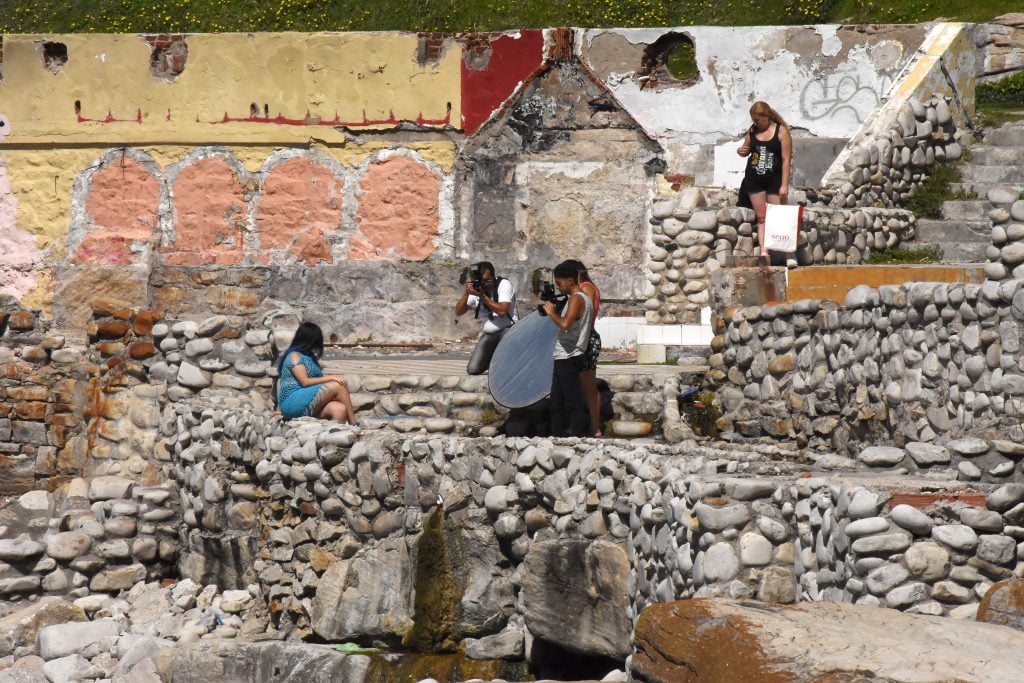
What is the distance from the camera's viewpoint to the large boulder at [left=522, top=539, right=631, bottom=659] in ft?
26.6

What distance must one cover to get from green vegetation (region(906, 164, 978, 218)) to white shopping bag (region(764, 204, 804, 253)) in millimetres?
1983

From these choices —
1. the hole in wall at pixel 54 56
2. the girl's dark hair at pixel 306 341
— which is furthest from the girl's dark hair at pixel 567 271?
the hole in wall at pixel 54 56

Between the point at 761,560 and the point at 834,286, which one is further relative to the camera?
the point at 834,286

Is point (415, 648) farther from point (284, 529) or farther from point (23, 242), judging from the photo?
point (23, 242)

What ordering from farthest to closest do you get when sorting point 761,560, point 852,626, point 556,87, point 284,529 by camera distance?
point 556,87
point 284,529
point 761,560
point 852,626

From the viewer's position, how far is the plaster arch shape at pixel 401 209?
15609 mm

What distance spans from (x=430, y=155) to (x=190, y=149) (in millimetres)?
2197

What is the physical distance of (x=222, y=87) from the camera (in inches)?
627

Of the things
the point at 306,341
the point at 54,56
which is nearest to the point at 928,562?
the point at 306,341

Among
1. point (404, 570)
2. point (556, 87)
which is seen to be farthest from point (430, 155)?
point (404, 570)

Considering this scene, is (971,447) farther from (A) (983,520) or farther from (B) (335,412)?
(B) (335,412)

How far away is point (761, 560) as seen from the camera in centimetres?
708

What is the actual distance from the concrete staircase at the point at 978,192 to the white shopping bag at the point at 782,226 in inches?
46.5

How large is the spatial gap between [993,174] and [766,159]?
2321mm
